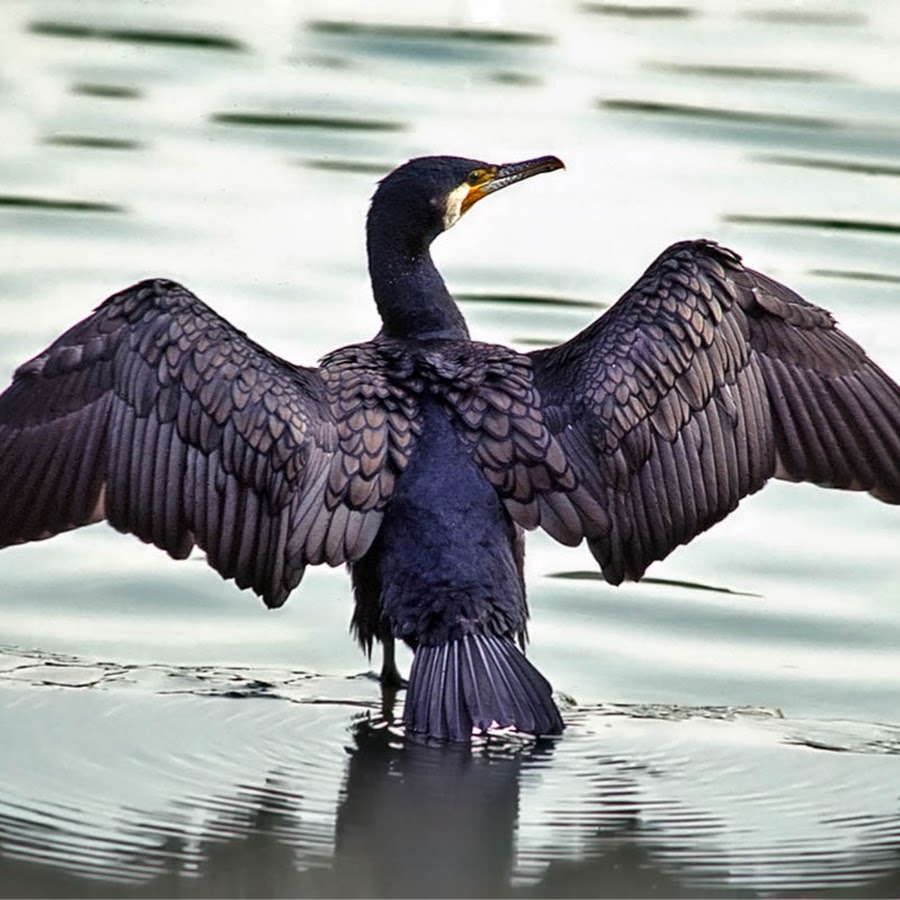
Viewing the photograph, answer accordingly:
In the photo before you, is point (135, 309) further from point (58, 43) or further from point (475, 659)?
point (58, 43)

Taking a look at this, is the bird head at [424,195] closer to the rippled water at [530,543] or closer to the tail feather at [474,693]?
the rippled water at [530,543]

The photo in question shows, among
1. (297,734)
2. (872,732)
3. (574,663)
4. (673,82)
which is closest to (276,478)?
(297,734)

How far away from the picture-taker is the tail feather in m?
7.56

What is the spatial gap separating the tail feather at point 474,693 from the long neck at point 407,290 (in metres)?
1.49

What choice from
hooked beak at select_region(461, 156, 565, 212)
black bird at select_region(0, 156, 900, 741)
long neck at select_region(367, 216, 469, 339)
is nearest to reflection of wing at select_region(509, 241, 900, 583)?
black bird at select_region(0, 156, 900, 741)

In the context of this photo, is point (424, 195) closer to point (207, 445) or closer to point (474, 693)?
point (207, 445)

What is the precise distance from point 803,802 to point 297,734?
1.54m

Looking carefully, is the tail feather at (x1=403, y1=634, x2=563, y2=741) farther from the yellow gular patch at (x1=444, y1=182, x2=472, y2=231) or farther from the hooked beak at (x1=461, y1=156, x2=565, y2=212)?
the hooked beak at (x1=461, y1=156, x2=565, y2=212)

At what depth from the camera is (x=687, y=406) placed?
8141 mm

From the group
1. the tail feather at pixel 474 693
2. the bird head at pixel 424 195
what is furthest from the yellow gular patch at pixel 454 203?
the tail feather at pixel 474 693

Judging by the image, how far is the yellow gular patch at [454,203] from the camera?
900 centimetres

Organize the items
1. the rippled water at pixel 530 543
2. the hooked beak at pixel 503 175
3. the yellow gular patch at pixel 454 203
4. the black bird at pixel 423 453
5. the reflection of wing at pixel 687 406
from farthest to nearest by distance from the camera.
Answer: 1. the hooked beak at pixel 503 175
2. the yellow gular patch at pixel 454 203
3. the reflection of wing at pixel 687 406
4. the black bird at pixel 423 453
5. the rippled water at pixel 530 543

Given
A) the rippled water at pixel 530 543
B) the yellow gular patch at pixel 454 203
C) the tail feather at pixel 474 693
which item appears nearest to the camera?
the rippled water at pixel 530 543

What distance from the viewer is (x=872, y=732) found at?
8109 millimetres
